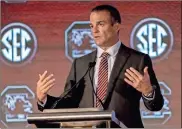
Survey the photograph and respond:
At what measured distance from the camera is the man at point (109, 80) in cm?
227

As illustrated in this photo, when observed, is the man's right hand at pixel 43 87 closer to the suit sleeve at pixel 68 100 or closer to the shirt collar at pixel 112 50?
the suit sleeve at pixel 68 100

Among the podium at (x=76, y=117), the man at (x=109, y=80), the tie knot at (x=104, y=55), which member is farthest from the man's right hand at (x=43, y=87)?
the tie knot at (x=104, y=55)

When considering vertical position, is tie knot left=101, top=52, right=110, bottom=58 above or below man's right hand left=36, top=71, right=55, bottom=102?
above

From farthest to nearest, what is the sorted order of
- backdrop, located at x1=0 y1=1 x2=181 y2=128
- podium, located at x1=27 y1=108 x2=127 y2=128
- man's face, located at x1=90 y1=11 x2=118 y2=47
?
backdrop, located at x1=0 y1=1 x2=181 y2=128
man's face, located at x1=90 y1=11 x2=118 y2=47
podium, located at x1=27 y1=108 x2=127 y2=128

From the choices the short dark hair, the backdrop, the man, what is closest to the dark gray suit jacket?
the man

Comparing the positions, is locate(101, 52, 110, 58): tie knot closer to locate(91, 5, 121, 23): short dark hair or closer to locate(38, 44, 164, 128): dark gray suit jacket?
locate(38, 44, 164, 128): dark gray suit jacket

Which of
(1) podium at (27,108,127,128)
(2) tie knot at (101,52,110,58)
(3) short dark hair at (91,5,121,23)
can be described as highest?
(3) short dark hair at (91,5,121,23)

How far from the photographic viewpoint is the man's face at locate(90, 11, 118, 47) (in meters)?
2.40

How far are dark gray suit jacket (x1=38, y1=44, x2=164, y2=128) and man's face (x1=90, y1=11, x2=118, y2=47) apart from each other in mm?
77

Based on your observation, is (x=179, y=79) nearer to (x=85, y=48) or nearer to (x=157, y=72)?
(x=157, y=72)

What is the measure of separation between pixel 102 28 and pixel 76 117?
54cm

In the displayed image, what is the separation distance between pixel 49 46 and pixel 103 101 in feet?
4.45

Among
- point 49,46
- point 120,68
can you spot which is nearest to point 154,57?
point 49,46

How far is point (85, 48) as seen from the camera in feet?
11.7
